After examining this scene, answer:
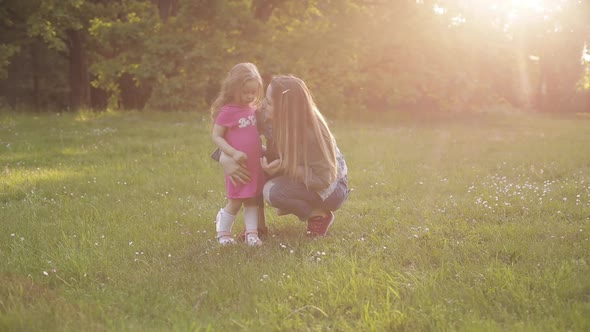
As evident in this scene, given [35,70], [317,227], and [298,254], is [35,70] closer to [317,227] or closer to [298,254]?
[317,227]

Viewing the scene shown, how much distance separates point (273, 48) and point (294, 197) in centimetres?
1573

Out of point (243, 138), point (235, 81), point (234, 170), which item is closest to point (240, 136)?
point (243, 138)

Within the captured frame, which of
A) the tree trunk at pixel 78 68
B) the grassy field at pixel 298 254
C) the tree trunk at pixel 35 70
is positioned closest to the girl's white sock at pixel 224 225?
the grassy field at pixel 298 254

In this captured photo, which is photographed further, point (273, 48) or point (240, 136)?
point (273, 48)

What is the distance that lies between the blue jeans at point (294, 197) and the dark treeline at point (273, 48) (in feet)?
45.2

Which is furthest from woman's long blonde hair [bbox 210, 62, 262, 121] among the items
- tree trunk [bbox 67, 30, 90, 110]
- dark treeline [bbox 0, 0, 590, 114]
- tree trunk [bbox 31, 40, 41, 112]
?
tree trunk [bbox 31, 40, 41, 112]

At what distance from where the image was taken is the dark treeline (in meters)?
19.2

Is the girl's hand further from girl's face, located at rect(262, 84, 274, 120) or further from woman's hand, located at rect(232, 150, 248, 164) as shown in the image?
girl's face, located at rect(262, 84, 274, 120)

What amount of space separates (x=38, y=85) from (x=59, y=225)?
2768cm

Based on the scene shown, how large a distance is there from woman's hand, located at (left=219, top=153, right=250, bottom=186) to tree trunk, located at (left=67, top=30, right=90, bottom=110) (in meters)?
19.6

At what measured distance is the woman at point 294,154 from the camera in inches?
214

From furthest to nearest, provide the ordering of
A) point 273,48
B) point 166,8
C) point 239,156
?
point 166,8, point 273,48, point 239,156

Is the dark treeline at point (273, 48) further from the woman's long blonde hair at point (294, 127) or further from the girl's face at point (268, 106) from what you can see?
the woman's long blonde hair at point (294, 127)

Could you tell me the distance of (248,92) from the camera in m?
5.51
